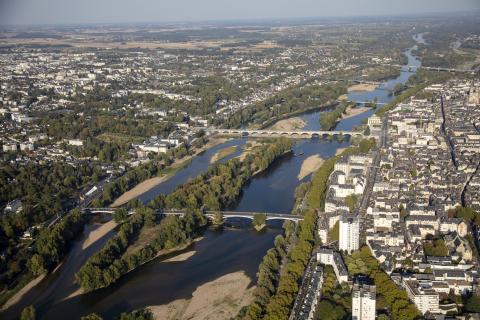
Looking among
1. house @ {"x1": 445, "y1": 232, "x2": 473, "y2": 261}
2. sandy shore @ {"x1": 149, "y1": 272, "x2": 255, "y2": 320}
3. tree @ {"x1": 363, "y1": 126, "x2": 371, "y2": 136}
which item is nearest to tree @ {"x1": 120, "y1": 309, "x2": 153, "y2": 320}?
sandy shore @ {"x1": 149, "y1": 272, "x2": 255, "y2": 320}

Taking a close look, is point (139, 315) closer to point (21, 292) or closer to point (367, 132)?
point (21, 292)

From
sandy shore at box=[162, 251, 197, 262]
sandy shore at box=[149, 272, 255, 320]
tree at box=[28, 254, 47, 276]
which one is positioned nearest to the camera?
sandy shore at box=[149, 272, 255, 320]

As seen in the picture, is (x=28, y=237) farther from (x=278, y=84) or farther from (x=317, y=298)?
(x=278, y=84)

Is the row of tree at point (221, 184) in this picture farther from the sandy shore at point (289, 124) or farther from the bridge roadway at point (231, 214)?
the sandy shore at point (289, 124)

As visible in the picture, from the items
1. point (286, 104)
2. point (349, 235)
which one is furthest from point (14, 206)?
point (286, 104)

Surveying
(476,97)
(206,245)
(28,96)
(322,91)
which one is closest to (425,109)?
(476,97)

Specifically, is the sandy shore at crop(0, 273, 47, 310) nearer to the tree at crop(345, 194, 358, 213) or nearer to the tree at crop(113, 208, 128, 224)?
the tree at crop(113, 208, 128, 224)
